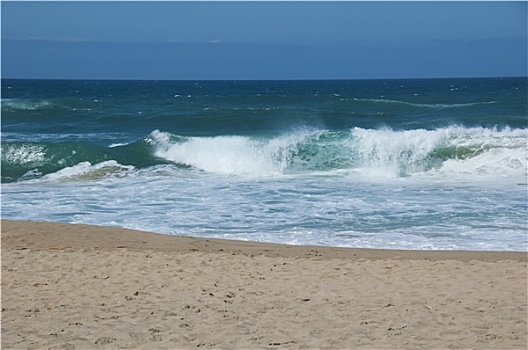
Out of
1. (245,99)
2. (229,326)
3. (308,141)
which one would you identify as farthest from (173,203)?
(245,99)

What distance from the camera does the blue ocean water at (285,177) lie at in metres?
11.2

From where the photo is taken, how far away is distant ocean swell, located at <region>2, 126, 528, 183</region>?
18.5 m

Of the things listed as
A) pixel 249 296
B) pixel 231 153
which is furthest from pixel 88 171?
pixel 249 296

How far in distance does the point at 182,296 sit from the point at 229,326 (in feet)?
3.62

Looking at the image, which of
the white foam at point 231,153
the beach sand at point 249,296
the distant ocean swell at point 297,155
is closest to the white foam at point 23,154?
the distant ocean swell at point 297,155

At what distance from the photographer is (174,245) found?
9.72 meters

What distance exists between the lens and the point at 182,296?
273 inches

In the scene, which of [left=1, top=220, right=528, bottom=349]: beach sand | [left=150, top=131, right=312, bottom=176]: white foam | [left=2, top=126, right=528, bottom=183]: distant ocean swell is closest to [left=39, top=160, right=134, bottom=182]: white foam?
[left=2, top=126, right=528, bottom=183]: distant ocean swell

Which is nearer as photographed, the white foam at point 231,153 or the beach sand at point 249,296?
the beach sand at point 249,296

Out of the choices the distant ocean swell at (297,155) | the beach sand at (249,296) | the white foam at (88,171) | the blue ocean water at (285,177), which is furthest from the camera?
the distant ocean swell at (297,155)

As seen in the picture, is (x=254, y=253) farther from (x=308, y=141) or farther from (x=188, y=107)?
(x=188, y=107)

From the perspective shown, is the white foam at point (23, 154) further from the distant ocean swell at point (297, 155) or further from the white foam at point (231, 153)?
the white foam at point (231, 153)

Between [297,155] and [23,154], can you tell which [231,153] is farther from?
[23,154]

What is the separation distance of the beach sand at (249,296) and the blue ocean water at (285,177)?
1489 mm
